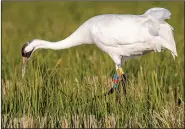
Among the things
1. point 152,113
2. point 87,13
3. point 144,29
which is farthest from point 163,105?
point 87,13

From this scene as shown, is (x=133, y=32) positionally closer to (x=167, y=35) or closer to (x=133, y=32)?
(x=133, y=32)

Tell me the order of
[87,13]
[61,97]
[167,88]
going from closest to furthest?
[61,97], [167,88], [87,13]

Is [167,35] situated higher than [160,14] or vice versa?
[160,14]

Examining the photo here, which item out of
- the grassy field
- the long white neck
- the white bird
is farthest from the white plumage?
the grassy field

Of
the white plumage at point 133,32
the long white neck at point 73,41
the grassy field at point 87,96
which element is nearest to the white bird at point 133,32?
the white plumage at point 133,32

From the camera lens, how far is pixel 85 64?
32.4 feet

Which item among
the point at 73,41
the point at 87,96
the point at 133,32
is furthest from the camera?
the point at 73,41

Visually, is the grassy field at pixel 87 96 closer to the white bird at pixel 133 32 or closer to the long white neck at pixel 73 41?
the long white neck at pixel 73 41

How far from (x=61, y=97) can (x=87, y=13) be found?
8.38 metres

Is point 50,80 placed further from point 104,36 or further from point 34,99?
point 104,36

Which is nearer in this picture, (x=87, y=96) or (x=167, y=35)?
(x=87, y=96)

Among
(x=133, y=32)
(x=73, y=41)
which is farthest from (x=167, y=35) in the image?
(x=73, y=41)

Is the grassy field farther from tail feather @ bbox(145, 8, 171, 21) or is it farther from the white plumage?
tail feather @ bbox(145, 8, 171, 21)

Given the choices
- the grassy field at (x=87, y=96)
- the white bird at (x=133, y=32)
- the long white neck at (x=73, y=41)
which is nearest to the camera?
the grassy field at (x=87, y=96)
